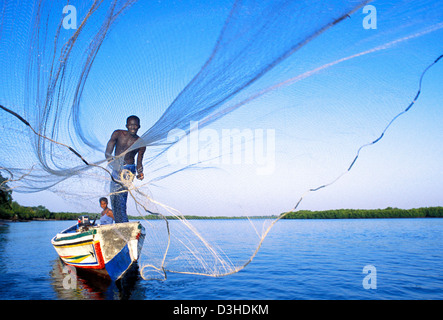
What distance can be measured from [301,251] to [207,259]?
12187mm

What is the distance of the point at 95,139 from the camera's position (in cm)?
654

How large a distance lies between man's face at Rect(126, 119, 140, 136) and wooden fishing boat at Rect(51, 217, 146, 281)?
2572 mm

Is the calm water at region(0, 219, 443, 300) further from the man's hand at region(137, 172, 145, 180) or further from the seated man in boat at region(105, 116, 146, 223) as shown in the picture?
the seated man in boat at region(105, 116, 146, 223)

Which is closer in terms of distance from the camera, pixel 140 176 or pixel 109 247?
pixel 140 176

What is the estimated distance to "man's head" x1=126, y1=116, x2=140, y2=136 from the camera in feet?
21.4

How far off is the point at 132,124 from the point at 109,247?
3701mm

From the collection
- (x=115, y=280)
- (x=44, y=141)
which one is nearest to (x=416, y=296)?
(x=115, y=280)

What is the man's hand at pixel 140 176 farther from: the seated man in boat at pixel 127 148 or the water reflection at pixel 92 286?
the water reflection at pixel 92 286

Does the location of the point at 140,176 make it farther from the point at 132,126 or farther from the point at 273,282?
the point at 273,282

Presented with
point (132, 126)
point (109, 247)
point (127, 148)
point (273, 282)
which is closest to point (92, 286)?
point (109, 247)

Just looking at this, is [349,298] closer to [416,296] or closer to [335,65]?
[416,296]

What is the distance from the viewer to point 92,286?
8.92 meters

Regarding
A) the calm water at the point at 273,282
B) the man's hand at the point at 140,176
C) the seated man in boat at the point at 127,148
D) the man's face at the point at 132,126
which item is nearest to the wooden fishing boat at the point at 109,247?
the calm water at the point at 273,282

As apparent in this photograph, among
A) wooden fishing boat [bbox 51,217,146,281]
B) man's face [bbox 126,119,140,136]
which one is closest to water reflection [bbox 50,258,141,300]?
wooden fishing boat [bbox 51,217,146,281]
